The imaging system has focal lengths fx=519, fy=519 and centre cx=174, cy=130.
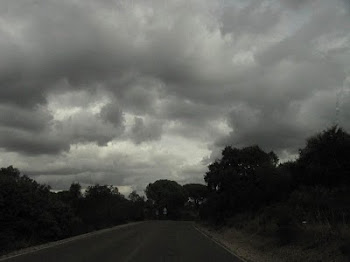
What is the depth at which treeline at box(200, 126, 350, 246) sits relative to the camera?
29247 mm

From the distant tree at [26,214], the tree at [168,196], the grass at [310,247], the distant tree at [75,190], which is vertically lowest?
the grass at [310,247]

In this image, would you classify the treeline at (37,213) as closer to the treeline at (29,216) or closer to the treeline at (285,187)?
the treeline at (29,216)

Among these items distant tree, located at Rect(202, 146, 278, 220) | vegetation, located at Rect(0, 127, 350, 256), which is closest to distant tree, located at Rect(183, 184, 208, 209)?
vegetation, located at Rect(0, 127, 350, 256)

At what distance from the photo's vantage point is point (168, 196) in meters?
147

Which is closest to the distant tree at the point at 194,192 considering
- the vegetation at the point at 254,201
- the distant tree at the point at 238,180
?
the vegetation at the point at 254,201

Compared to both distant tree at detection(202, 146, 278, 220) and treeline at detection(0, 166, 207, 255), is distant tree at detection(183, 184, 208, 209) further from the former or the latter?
distant tree at detection(202, 146, 278, 220)

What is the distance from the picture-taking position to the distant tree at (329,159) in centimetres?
4222

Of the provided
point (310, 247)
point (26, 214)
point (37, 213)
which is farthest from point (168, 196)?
point (310, 247)

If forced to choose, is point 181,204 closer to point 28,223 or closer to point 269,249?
point 28,223

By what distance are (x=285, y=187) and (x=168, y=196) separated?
327 feet

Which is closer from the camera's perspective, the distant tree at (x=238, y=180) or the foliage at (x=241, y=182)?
the foliage at (x=241, y=182)

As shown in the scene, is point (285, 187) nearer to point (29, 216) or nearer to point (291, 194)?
point (291, 194)

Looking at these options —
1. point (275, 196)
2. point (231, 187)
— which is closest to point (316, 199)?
point (275, 196)

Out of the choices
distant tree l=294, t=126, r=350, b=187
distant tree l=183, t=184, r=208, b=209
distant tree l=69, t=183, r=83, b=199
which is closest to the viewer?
distant tree l=294, t=126, r=350, b=187
